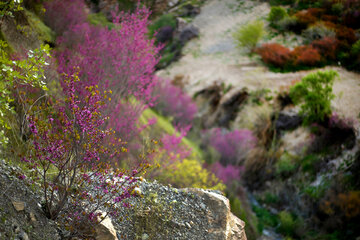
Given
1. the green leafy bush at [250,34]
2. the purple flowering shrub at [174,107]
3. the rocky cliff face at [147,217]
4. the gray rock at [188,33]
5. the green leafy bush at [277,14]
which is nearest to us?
the rocky cliff face at [147,217]

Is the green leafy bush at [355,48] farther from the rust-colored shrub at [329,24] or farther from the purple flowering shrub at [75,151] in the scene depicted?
the purple flowering shrub at [75,151]

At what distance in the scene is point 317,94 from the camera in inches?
449

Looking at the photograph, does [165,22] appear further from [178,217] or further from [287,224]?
[178,217]

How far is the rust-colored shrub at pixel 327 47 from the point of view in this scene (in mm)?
13040

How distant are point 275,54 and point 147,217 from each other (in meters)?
13.9

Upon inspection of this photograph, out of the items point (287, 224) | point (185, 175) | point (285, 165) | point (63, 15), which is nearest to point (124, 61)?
point (185, 175)

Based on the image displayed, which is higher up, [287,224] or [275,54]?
[275,54]

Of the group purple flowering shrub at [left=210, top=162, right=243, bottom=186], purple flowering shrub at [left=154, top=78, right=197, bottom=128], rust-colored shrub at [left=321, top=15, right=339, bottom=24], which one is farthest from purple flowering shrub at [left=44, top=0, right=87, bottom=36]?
rust-colored shrub at [left=321, top=15, right=339, bottom=24]

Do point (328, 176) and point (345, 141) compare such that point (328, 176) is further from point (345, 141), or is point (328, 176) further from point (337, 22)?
point (337, 22)

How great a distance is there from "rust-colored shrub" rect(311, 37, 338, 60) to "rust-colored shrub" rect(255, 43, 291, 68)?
4.91ft

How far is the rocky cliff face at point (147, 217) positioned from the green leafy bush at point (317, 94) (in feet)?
28.9

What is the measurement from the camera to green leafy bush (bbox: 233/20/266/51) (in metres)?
16.2

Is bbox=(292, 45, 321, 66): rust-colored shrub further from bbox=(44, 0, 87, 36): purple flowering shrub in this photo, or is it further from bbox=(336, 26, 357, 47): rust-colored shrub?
bbox=(44, 0, 87, 36): purple flowering shrub

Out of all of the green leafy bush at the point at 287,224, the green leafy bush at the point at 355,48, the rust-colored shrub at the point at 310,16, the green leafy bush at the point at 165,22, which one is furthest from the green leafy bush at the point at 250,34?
the green leafy bush at the point at 287,224
